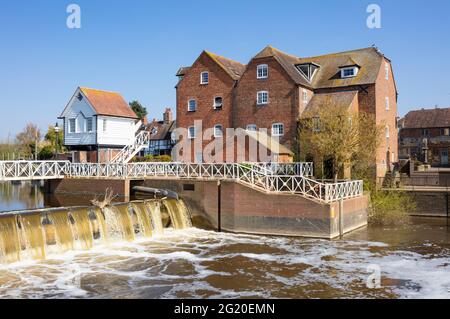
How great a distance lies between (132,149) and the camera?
41.3 metres

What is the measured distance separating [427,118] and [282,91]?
41.4 meters

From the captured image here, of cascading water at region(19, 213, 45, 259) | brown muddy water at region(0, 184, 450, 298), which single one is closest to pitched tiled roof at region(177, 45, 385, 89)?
brown muddy water at region(0, 184, 450, 298)

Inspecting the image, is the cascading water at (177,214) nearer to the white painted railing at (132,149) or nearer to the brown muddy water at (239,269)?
the brown muddy water at (239,269)

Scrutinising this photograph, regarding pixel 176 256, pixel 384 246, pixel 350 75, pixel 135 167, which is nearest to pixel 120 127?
pixel 135 167

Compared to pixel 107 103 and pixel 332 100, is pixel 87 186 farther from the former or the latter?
pixel 332 100

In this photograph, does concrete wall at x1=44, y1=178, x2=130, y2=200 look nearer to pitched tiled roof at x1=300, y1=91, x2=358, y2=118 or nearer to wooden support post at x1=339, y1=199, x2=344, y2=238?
wooden support post at x1=339, y1=199, x2=344, y2=238

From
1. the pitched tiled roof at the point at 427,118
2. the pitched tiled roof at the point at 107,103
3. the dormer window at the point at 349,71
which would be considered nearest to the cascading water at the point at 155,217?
the pitched tiled roof at the point at 107,103

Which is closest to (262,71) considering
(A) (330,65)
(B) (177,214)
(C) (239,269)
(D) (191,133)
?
(A) (330,65)

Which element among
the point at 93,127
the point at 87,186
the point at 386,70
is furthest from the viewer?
the point at 93,127

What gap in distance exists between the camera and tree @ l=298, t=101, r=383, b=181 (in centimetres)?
2886

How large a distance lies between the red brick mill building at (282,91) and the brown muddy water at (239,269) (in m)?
15.4

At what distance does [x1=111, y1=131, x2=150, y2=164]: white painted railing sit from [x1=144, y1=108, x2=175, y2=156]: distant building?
21.9 metres
